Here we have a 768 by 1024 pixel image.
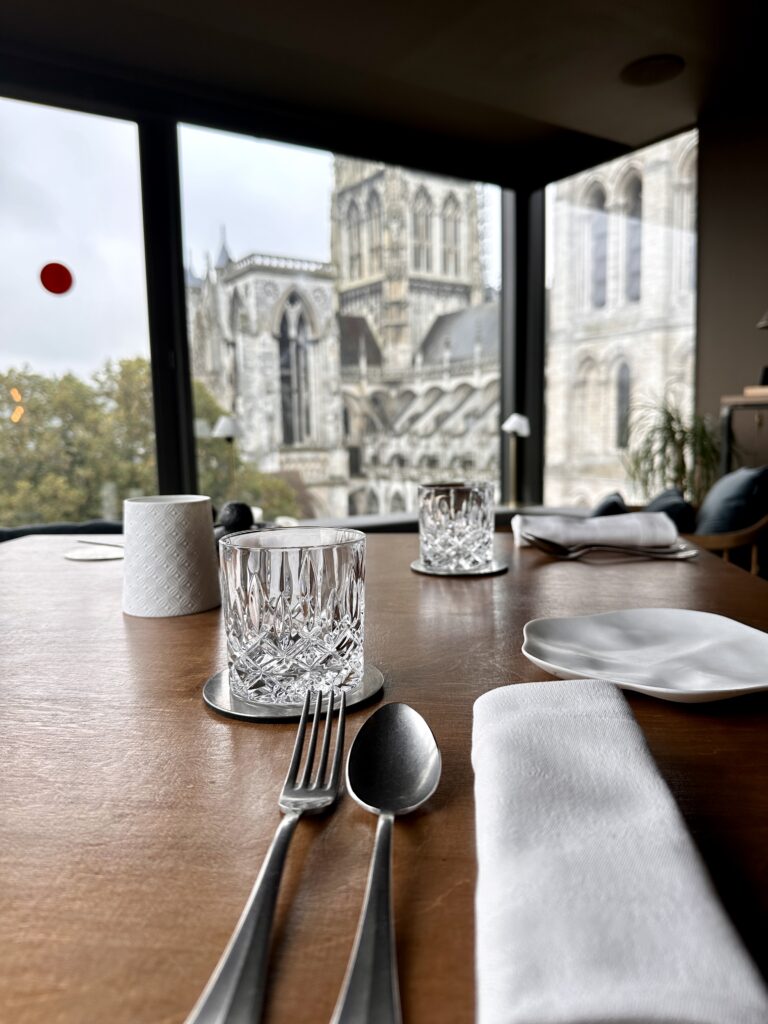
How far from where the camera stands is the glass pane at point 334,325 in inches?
175

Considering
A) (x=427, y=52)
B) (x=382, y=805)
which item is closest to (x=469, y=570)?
(x=382, y=805)

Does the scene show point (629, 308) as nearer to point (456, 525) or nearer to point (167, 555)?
point (456, 525)

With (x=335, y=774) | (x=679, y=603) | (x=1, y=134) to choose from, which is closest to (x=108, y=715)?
(x=335, y=774)

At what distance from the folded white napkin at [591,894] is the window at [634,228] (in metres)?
5.60

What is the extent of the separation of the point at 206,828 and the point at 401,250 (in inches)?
223

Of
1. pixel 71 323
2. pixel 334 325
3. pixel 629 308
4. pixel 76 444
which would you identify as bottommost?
pixel 76 444

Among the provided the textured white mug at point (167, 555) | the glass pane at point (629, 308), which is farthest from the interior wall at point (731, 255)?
the textured white mug at point (167, 555)

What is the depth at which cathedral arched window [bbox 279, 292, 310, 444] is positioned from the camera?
4840 mm

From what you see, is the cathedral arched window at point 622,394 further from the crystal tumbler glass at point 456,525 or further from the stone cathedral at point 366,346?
the crystal tumbler glass at point 456,525

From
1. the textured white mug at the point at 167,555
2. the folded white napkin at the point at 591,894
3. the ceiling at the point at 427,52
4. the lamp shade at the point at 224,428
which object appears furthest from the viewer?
the lamp shade at the point at 224,428

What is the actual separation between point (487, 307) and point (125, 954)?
5.86 m

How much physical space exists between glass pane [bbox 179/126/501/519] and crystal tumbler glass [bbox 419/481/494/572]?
3492mm

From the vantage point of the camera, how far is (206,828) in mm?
401

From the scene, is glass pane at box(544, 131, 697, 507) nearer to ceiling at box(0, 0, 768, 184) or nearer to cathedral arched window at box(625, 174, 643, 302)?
cathedral arched window at box(625, 174, 643, 302)
